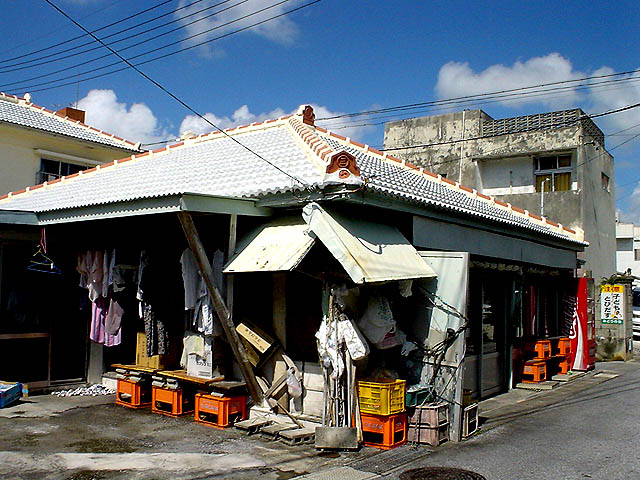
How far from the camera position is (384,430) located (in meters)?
7.85

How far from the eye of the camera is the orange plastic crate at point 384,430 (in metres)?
7.84

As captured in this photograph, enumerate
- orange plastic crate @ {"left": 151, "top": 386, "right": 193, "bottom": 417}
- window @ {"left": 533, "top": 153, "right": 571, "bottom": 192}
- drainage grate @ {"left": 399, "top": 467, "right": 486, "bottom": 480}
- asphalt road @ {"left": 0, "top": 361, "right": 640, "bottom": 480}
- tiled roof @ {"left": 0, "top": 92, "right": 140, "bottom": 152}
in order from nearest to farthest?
1. drainage grate @ {"left": 399, "top": 467, "right": 486, "bottom": 480}
2. asphalt road @ {"left": 0, "top": 361, "right": 640, "bottom": 480}
3. orange plastic crate @ {"left": 151, "top": 386, "right": 193, "bottom": 417}
4. tiled roof @ {"left": 0, "top": 92, "right": 140, "bottom": 152}
5. window @ {"left": 533, "top": 153, "right": 571, "bottom": 192}

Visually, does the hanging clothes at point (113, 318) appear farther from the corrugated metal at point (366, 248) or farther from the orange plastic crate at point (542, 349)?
the orange plastic crate at point (542, 349)

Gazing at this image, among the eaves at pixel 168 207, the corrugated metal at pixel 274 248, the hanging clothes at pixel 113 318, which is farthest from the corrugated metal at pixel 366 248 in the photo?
the hanging clothes at pixel 113 318

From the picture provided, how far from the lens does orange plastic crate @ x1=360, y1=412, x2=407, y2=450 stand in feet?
25.7

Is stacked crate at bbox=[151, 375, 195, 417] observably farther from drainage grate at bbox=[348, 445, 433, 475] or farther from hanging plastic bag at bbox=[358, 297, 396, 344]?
drainage grate at bbox=[348, 445, 433, 475]

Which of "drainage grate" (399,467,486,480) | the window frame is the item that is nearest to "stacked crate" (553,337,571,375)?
"drainage grate" (399,467,486,480)

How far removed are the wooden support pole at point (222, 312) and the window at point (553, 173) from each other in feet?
58.8

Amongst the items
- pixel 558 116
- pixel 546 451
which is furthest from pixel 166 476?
pixel 558 116

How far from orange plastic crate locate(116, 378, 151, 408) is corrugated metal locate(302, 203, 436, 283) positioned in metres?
4.51

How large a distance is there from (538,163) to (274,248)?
18462 mm

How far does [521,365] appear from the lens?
13.5m

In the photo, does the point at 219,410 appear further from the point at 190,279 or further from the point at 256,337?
the point at 190,279

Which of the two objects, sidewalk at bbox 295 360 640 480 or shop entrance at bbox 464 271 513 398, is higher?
shop entrance at bbox 464 271 513 398
